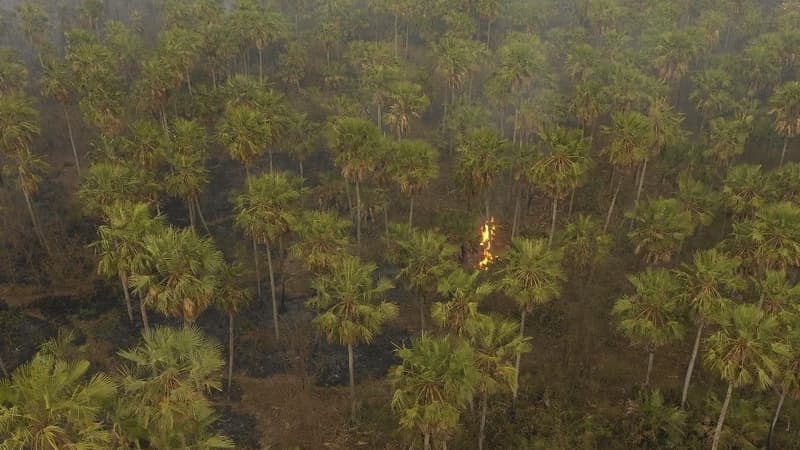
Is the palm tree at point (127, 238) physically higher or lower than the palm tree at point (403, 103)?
lower

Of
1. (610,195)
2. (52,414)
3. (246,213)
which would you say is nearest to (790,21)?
(610,195)

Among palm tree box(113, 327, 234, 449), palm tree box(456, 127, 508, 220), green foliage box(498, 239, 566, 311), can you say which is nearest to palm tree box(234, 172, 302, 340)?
palm tree box(113, 327, 234, 449)

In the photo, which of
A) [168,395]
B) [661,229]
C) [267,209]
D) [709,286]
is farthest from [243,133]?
[709,286]

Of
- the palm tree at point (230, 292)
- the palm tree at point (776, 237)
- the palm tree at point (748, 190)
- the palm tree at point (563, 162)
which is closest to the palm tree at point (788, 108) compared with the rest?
the palm tree at point (748, 190)

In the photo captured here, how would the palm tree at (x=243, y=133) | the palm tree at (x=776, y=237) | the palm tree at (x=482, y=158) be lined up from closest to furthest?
the palm tree at (x=776, y=237)
the palm tree at (x=243, y=133)
the palm tree at (x=482, y=158)

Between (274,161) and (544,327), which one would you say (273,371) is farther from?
(274,161)

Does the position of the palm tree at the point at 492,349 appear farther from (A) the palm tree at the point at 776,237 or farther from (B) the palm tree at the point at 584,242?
(A) the palm tree at the point at 776,237
